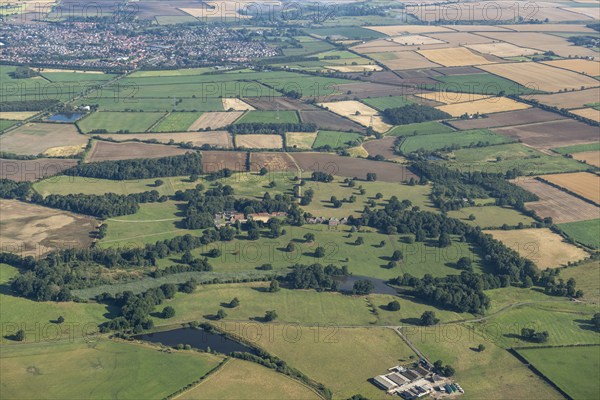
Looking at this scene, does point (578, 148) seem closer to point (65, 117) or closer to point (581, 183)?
point (581, 183)

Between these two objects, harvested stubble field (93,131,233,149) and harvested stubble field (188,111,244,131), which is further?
harvested stubble field (188,111,244,131)

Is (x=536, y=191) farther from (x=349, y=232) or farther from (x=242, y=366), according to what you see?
(x=242, y=366)

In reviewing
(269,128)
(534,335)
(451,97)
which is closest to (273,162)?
(269,128)

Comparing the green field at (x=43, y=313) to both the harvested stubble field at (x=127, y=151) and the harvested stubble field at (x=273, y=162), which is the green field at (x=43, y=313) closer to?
the harvested stubble field at (x=127, y=151)

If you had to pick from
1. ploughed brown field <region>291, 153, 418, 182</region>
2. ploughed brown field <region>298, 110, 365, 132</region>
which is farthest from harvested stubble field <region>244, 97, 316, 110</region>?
ploughed brown field <region>291, 153, 418, 182</region>

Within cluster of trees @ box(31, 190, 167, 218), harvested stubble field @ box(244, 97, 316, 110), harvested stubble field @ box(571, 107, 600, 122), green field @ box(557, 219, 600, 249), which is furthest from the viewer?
harvested stubble field @ box(244, 97, 316, 110)

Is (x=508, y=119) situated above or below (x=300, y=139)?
above

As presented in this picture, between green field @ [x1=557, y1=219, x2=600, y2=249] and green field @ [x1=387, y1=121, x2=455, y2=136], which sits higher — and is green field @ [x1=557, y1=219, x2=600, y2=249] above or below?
below

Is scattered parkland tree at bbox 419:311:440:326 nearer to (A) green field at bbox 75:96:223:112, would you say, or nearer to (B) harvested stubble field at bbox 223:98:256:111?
(B) harvested stubble field at bbox 223:98:256:111

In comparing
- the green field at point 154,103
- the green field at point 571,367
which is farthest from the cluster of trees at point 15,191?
the green field at point 571,367
